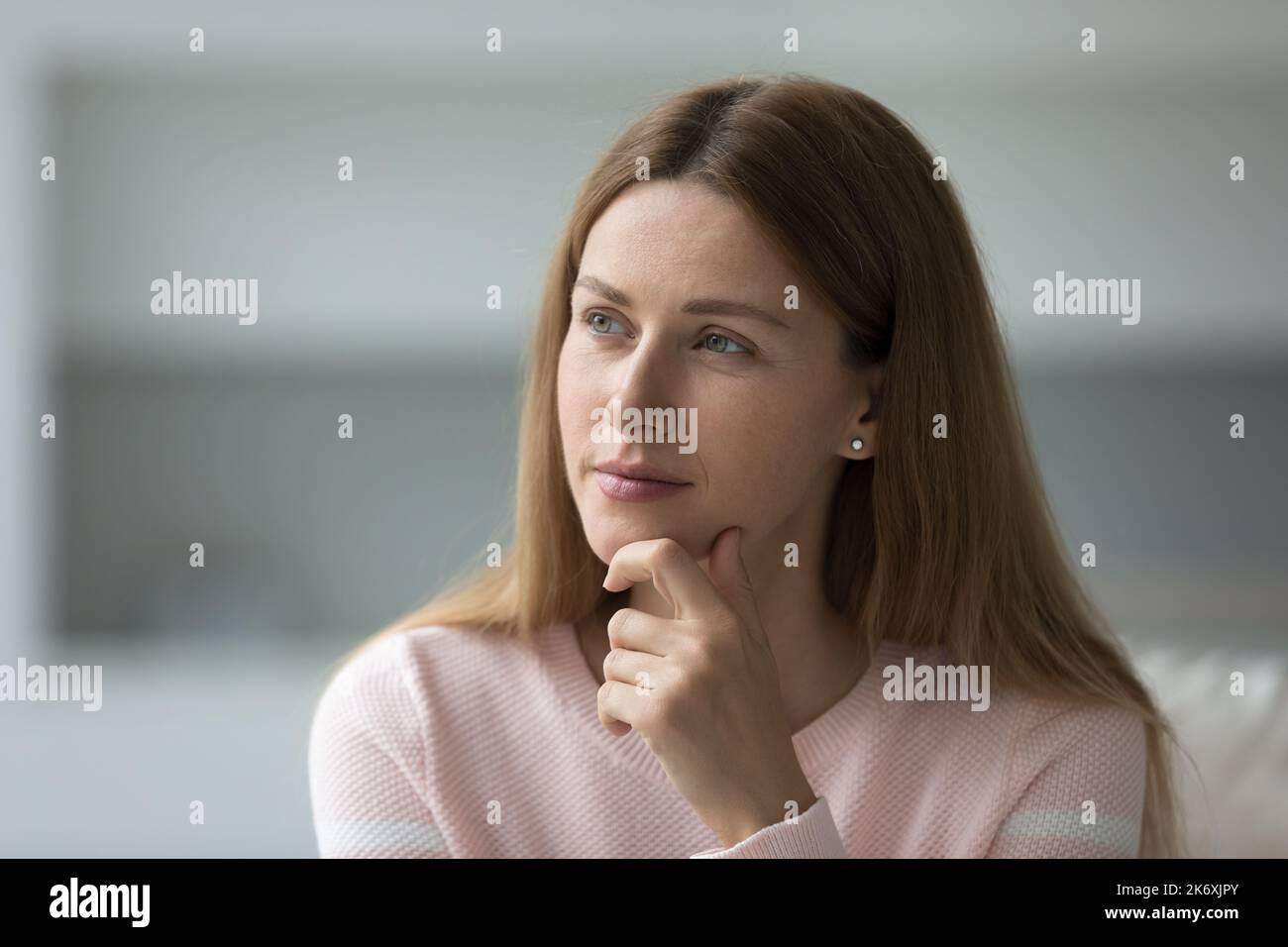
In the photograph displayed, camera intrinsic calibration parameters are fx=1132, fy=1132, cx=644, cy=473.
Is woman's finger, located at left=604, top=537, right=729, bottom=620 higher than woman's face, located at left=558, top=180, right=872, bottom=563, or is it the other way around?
woman's face, located at left=558, top=180, right=872, bottom=563

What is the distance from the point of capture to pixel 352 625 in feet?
6.25

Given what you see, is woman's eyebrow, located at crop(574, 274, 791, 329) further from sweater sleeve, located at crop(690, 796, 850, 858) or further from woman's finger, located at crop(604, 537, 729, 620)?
sweater sleeve, located at crop(690, 796, 850, 858)

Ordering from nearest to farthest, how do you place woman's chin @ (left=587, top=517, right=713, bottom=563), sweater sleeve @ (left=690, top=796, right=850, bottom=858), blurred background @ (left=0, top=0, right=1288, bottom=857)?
1. sweater sleeve @ (left=690, top=796, right=850, bottom=858)
2. woman's chin @ (left=587, top=517, right=713, bottom=563)
3. blurred background @ (left=0, top=0, right=1288, bottom=857)

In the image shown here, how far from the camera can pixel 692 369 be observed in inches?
39.8

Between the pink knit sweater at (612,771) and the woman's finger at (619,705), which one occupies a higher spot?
Result: the woman's finger at (619,705)

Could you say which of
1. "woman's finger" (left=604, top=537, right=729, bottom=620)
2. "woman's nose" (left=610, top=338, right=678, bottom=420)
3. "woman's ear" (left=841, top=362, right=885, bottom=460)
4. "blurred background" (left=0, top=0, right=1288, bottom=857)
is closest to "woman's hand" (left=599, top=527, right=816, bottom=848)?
"woman's finger" (left=604, top=537, right=729, bottom=620)

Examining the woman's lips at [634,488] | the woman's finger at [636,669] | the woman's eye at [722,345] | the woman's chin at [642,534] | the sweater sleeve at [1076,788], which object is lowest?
the sweater sleeve at [1076,788]

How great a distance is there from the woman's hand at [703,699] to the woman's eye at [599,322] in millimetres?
206

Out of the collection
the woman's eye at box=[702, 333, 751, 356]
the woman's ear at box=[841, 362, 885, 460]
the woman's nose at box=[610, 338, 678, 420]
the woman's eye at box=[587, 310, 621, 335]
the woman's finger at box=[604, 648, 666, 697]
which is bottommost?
the woman's finger at box=[604, 648, 666, 697]

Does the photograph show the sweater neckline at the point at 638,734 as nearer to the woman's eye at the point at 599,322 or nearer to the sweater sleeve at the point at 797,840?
the sweater sleeve at the point at 797,840

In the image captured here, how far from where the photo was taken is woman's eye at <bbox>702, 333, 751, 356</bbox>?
101cm

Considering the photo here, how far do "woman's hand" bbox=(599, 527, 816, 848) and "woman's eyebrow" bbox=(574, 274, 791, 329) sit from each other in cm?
21

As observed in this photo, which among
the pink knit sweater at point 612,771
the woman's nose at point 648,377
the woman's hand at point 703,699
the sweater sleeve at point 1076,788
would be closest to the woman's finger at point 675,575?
the woman's hand at point 703,699

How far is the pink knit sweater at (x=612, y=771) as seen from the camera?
1091 mm
